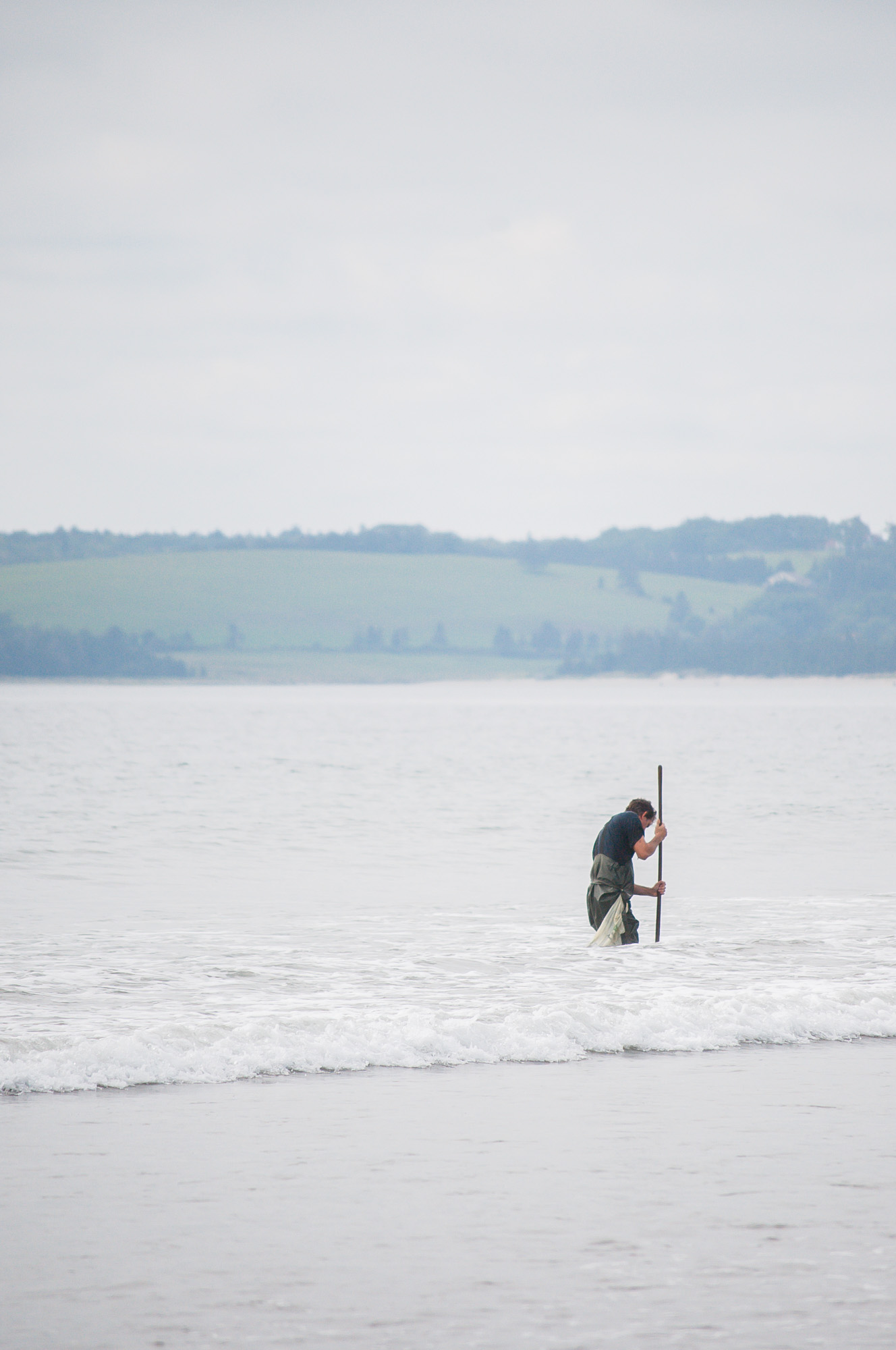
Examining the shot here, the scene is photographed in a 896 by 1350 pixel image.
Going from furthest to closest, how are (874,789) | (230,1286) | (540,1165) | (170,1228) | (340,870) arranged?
(874,789), (340,870), (540,1165), (170,1228), (230,1286)

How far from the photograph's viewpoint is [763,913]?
16297 mm

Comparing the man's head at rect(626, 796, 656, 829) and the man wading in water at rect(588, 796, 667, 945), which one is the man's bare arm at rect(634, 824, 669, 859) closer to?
the man wading in water at rect(588, 796, 667, 945)

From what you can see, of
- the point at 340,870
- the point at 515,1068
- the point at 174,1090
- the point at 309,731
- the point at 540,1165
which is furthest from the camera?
the point at 309,731

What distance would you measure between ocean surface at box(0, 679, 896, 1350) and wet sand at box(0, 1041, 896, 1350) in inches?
0.7

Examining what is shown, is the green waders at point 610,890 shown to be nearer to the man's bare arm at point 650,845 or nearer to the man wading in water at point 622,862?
the man wading in water at point 622,862

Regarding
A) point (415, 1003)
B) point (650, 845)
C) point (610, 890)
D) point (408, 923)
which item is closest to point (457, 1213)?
point (415, 1003)

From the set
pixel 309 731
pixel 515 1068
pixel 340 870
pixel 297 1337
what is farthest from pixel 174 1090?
pixel 309 731

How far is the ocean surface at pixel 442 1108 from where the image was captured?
16.3ft

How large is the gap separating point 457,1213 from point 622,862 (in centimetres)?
702

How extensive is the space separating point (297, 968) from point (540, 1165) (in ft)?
20.0

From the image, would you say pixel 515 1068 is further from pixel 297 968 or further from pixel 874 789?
pixel 874 789

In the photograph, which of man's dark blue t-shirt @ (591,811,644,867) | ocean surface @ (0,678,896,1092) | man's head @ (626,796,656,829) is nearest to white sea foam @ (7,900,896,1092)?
ocean surface @ (0,678,896,1092)

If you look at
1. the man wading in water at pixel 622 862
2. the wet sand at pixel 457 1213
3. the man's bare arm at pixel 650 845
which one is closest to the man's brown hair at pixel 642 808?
the man wading in water at pixel 622 862

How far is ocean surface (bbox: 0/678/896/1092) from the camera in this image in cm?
942
